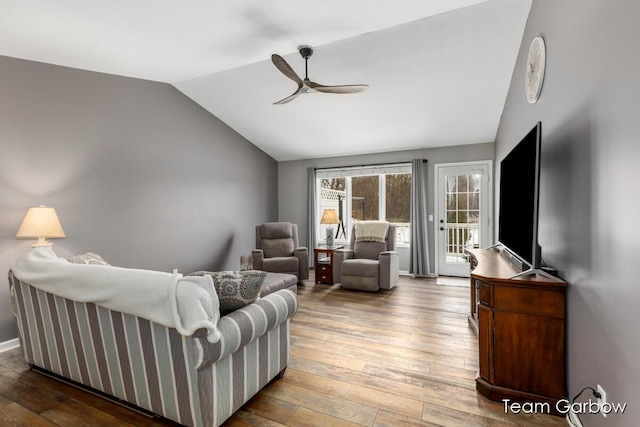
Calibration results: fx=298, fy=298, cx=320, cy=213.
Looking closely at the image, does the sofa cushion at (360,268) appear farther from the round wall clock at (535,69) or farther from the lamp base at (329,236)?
the round wall clock at (535,69)

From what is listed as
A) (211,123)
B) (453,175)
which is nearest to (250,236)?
(211,123)

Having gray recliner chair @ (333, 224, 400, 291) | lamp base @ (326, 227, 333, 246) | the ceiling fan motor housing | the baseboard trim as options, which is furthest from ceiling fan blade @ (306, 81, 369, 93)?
the baseboard trim

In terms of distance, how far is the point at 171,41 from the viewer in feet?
8.95

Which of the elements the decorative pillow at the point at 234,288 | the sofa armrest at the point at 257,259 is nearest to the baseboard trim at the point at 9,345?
the decorative pillow at the point at 234,288

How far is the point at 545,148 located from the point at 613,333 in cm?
141

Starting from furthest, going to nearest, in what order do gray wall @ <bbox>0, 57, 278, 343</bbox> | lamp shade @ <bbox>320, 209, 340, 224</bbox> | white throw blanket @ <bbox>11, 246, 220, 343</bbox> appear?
1. lamp shade @ <bbox>320, 209, 340, 224</bbox>
2. gray wall @ <bbox>0, 57, 278, 343</bbox>
3. white throw blanket @ <bbox>11, 246, 220, 343</bbox>

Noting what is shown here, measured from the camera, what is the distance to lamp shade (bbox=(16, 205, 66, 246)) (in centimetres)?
248

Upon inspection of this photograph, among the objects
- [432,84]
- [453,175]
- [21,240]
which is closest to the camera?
[21,240]

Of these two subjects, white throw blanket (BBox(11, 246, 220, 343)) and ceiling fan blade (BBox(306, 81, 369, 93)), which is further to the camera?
ceiling fan blade (BBox(306, 81, 369, 93))

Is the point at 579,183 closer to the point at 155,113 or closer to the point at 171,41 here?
the point at 171,41

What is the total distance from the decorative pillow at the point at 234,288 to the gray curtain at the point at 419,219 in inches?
153

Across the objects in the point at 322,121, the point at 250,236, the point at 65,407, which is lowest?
the point at 65,407

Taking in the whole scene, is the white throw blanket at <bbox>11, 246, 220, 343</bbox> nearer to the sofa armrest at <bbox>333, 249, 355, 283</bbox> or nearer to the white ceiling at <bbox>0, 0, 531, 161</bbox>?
the white ceiling at <bbox>0, 0, 531, 161</bbox>

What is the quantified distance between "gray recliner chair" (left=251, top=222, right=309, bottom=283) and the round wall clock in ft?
11.3
